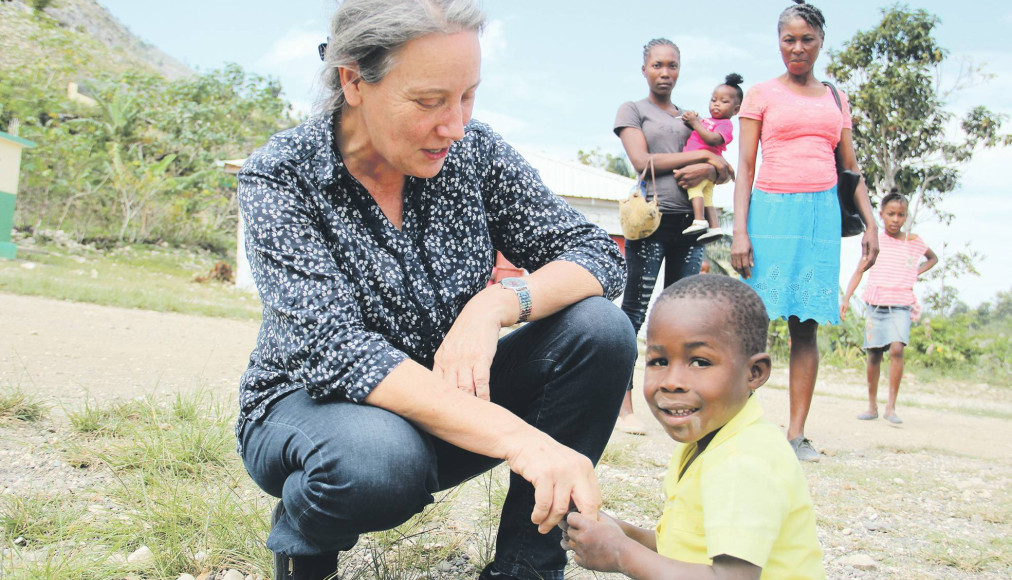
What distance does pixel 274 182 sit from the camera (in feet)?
6.01

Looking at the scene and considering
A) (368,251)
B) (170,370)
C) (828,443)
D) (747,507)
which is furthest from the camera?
(170,370)

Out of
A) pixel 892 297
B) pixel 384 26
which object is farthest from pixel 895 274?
pixel 384 26

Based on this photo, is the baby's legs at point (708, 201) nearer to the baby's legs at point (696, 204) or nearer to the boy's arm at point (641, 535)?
the baby's legs at point (696, 204)

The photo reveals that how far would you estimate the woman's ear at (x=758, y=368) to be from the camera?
168cm

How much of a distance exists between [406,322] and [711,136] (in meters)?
3.15

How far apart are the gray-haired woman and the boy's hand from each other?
31 mm

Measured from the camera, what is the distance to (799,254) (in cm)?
383

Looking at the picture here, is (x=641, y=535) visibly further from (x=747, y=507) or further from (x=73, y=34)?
(x=73, y=34)

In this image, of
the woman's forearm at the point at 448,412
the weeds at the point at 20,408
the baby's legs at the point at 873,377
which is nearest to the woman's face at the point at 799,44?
the woman's forearm at the point at 448,412

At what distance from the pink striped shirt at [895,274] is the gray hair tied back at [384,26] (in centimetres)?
557

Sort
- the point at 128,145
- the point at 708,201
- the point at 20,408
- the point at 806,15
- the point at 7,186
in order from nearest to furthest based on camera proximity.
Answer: the point at 20,408, the point at 806,15, the point at 708,201, the point at 7,186, the point at 128,145

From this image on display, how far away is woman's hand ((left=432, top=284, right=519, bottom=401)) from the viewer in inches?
68.8

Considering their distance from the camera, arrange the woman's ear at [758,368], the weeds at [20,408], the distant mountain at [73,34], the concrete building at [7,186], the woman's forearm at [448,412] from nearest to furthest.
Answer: the woman's forearm at [448,412] → the woman's ear at [758,368] → the weeds at [20,408] → the concrete building at [7,186] → the distant mountain at [73,34]

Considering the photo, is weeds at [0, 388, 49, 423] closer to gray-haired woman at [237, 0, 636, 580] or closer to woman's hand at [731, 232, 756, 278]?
gray-haired woman at [237, 0, 636, 580]
